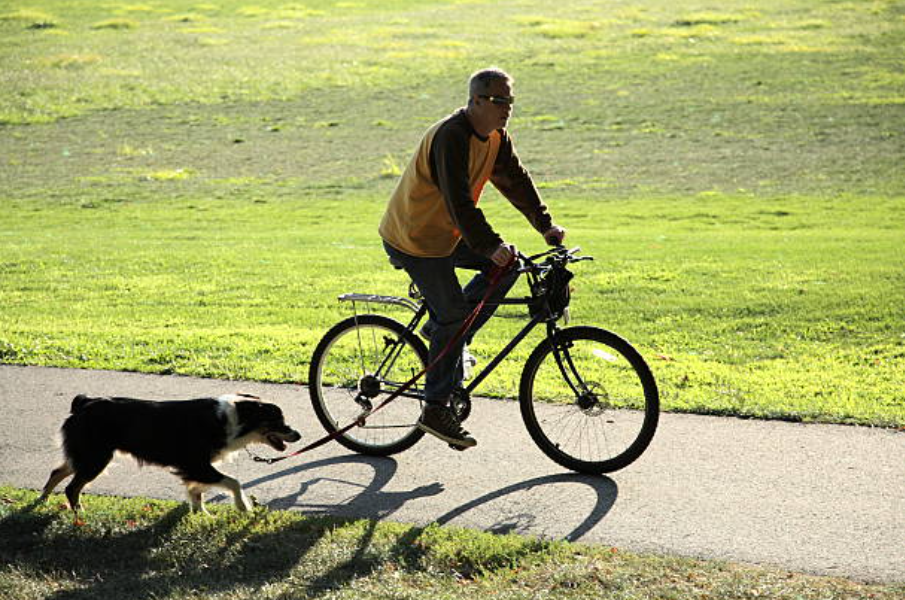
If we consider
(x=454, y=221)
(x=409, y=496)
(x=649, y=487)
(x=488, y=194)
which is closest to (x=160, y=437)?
(x=409, y=496)

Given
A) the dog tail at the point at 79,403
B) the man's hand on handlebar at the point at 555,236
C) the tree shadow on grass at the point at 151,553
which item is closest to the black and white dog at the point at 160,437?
the dog tail at the point at 79,403

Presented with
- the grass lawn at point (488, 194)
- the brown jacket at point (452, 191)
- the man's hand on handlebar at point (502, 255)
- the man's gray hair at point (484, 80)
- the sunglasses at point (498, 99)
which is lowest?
the grass lawn at point (488, 194)

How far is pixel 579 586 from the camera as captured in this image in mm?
5051

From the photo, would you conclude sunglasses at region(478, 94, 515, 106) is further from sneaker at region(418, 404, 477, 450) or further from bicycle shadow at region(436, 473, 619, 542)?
bicycle shadow at region(436, 473, 619, 542)

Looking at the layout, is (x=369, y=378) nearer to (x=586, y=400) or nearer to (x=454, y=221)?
(x=586, y=400)

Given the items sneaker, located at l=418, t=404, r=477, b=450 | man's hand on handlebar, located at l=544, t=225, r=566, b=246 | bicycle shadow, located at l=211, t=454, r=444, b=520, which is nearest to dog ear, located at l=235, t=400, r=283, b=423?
bicycle shadow, located at l=211, t=454, r=444, b=520

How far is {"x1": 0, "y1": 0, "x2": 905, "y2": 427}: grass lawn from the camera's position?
34.6ft

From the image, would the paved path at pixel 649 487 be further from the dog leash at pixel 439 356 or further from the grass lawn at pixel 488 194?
the grass lawn at pixel 488 194

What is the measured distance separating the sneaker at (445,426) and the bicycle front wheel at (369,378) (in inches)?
11.8

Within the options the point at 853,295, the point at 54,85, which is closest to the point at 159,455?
the point at 853,295

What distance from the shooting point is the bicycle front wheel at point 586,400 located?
21.2 feet

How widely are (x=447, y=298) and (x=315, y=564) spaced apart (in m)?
1.69

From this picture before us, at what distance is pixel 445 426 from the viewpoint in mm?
6602

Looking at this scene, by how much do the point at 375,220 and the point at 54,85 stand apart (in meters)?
29.3
